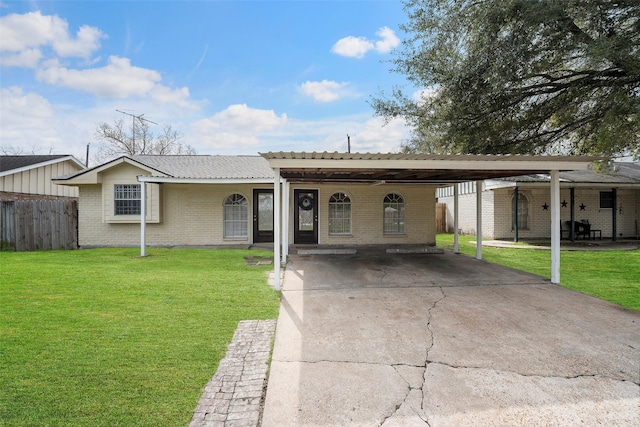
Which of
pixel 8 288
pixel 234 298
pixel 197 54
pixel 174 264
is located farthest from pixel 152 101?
pixel 234 298

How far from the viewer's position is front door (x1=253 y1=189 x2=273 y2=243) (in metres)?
12.8

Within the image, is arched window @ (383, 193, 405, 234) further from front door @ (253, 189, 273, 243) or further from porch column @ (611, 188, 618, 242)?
porch column @ (611, 188, 618, 242)

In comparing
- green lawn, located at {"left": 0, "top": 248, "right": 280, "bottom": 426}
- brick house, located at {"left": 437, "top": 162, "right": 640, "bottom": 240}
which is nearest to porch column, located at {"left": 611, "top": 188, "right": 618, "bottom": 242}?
brick house, located at {"left": 437, "top": 162, "right": 640, "bottom": 240}

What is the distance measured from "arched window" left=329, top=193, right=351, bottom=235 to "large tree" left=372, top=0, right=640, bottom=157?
3329 millimetres

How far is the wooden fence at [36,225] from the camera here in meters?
11.9

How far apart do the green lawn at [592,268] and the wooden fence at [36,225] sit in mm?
14273

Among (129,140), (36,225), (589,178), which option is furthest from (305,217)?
(129,140)

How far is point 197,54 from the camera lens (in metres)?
16.4

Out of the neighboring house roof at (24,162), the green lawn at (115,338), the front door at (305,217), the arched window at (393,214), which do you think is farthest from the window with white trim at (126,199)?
the arched window at (393,214)

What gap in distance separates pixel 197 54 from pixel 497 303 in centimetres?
1669

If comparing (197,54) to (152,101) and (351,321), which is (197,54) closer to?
(152,101)

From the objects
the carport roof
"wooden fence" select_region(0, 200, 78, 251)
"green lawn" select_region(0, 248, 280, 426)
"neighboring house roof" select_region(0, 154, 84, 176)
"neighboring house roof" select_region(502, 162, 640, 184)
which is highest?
"neighboring house roof" select_region(0, 154, 84, 176)

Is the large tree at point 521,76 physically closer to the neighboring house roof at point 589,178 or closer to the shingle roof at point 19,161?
the neighboring house roof at point 589,178

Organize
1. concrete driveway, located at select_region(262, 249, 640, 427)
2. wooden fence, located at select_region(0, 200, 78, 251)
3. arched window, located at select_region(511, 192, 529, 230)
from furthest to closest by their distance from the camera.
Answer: arched window, located at select_region(511, 192, 529, 230)
wooden fence, located at select_region(0, 200, 78, 251)
concrete driveway, located at select_region(262, 249, 640, 427)
